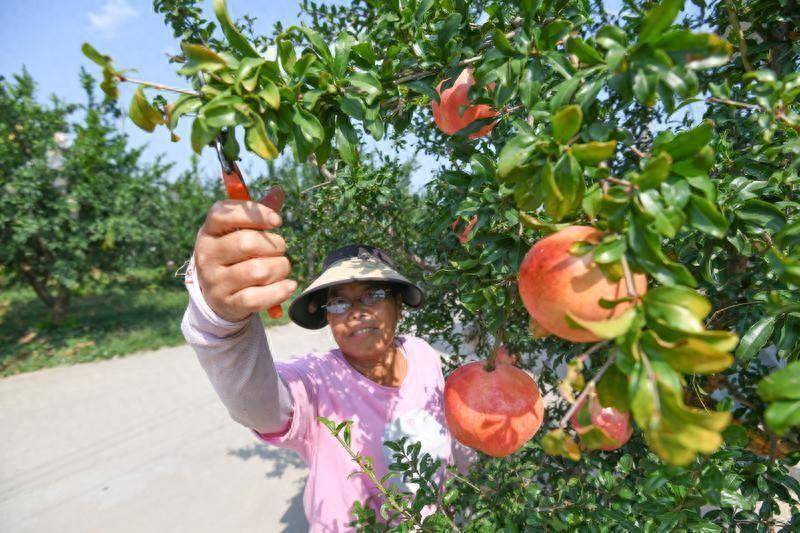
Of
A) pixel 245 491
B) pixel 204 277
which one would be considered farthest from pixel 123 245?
pixel 204 277

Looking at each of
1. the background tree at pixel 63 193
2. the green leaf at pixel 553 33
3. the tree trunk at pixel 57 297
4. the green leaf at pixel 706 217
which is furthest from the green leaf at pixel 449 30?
the tree trunk at pixel 57 297

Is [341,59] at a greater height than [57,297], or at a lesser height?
greater

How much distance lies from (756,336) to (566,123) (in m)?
0.64

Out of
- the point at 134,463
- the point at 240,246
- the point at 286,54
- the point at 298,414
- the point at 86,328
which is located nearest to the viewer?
the point at 286,54

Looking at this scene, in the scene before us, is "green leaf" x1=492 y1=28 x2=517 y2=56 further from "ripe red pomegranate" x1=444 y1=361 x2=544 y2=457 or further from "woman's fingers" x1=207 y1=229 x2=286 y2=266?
"ripe red pomegranate" x1=444 y1=361 x2=544 y2=457

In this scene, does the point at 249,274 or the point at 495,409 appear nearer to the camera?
the point at 249,274

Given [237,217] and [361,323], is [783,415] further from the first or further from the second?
[361,323]

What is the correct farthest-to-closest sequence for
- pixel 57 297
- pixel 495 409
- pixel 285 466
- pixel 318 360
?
pixel 57 297, pixel 285 466, pixel 318 360, pixel 495 409

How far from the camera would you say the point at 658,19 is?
1.51 feet

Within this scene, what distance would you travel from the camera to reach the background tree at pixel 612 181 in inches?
16.7

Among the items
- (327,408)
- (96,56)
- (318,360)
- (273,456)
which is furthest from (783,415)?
(273,456)

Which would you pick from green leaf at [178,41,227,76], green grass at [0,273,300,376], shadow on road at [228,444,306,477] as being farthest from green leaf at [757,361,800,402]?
green grass at [0,273,300,376]

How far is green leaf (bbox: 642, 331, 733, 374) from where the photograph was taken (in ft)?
1.24

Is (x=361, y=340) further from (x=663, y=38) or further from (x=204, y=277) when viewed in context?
(x=663, y=38)
